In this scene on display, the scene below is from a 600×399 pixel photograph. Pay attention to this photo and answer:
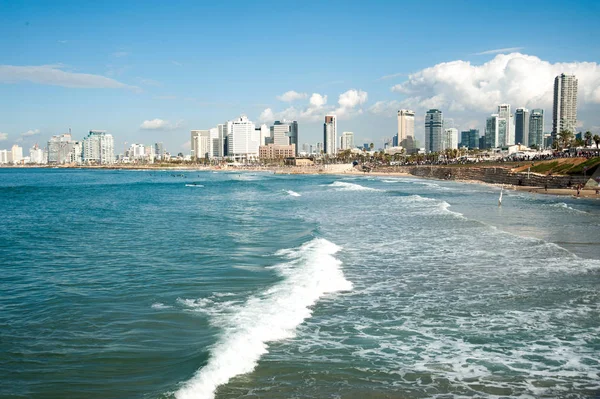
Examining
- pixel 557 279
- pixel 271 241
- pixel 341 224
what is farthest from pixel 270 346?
pixel 341 224

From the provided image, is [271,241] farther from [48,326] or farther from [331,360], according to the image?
[331,360]

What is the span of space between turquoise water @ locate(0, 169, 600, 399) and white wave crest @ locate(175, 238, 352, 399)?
0.15ft

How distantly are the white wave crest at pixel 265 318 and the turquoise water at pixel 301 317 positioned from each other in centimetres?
4

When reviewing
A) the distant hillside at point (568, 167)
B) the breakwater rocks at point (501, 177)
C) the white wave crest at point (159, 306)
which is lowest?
the white wave crest at point (159, 306)

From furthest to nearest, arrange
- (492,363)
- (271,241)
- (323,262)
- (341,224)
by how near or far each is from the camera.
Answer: (341,224) < (271,241) < (323,262) < (492,363)

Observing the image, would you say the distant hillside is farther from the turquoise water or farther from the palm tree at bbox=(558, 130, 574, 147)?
the turquoise water

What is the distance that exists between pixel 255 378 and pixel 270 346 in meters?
1.47

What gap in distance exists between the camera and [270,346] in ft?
30.7

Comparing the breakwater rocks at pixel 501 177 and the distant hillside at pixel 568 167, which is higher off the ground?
the distant hillside at pixel 568 167

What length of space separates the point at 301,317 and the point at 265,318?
0.79 metres

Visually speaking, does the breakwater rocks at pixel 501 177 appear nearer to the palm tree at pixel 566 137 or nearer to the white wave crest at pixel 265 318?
the palm tree at pixel 566 137

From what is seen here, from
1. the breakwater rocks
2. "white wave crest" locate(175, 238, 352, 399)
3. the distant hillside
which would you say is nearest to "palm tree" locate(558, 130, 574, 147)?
the breakwater rocks

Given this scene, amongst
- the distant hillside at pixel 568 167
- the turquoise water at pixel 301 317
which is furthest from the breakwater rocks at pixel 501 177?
the turquoise water at pixel 301 317

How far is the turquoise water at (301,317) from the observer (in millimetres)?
7867
